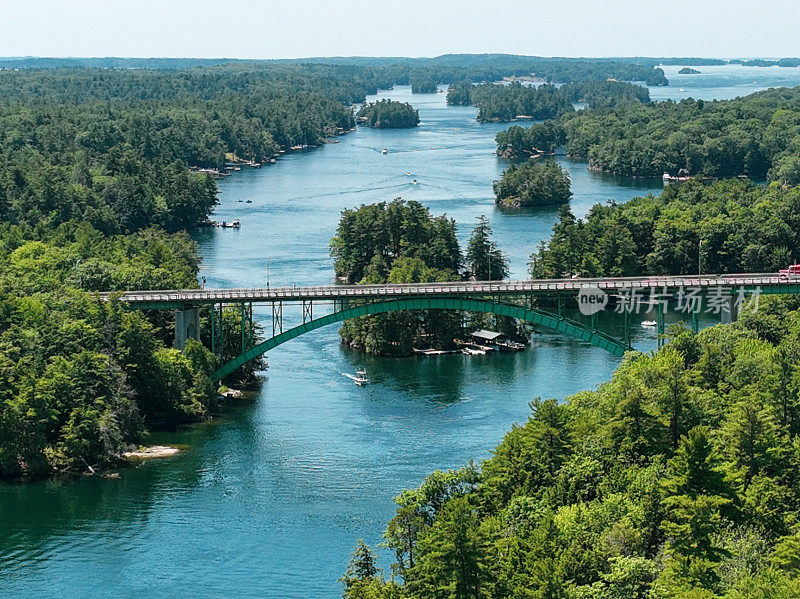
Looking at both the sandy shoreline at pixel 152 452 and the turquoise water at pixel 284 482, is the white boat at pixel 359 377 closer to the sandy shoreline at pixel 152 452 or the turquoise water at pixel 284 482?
the turquoise water at pixel 284 482

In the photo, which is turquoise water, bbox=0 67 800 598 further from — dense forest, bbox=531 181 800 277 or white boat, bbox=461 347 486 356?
dense forest, bbox=531 181 800 277

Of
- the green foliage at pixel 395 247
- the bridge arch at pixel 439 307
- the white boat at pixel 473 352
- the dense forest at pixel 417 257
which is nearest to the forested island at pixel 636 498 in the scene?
the bridge arch at pixel 439 307

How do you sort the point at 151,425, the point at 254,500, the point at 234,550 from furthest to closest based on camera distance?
the point at 151,425 < the point at 254,500 < the point at 234,550

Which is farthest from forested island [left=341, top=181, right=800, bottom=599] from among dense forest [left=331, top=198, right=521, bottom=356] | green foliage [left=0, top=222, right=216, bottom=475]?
dense forest [left=331, top=198, right=521, bottom=356]

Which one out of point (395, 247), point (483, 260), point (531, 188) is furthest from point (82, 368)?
point (531, 188)

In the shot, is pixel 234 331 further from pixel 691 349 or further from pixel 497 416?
pixel 691 349

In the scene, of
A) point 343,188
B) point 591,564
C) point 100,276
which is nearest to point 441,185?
point 343,188
